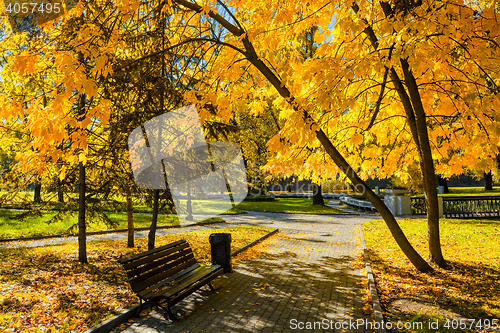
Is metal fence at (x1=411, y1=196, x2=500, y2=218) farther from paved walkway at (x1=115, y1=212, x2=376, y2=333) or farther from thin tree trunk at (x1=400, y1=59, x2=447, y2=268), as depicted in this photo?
thin tree trunk at (x1=400, y1=59, x2=447, y2=268)

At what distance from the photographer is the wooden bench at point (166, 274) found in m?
4.52

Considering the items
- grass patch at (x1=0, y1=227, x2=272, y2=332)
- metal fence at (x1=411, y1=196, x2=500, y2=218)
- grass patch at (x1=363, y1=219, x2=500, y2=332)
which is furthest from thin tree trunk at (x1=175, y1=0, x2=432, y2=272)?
metal fence at (x1=411, y1=196, x2=500, y2=218)

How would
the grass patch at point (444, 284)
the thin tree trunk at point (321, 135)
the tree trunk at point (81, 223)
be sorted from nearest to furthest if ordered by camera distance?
the grass patch at point (444, 284) < the thin tree trunk at point (321, 135) < the tree trunk at point (81, 223)

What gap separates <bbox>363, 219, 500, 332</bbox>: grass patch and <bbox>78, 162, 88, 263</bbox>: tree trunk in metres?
6.66

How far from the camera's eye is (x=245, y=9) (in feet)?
26.7

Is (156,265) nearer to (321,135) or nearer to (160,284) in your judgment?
(160,284)

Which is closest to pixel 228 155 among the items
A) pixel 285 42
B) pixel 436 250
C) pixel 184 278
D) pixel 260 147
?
pixel 285 42

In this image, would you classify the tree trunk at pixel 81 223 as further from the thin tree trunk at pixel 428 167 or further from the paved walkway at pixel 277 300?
the thin tree trunk at pixel 428 167

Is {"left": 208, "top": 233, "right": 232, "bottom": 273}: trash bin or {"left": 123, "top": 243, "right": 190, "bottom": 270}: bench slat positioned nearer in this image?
{"left": 123, "top": 243, "right": 190, "bottom": 270}: bench slat

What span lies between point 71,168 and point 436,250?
893 cm

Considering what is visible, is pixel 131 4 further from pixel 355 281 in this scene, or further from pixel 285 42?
pixel 355 281

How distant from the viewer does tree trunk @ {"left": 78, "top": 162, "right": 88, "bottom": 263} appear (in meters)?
7.61

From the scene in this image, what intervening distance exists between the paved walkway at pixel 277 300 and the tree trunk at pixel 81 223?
139 inches

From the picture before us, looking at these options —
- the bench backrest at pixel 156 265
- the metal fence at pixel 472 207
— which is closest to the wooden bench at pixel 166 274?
the bench backrest at pixel 156 265
